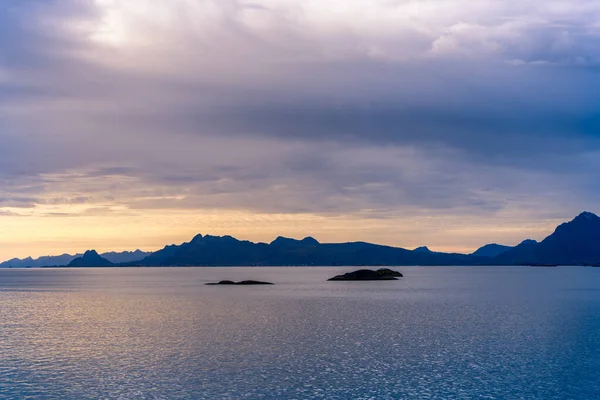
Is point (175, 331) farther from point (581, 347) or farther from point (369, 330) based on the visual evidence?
point (581, 347)

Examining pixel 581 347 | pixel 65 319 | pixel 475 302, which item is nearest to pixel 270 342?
pixel 581 347

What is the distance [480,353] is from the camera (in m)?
64.2

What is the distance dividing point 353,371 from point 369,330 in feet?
103

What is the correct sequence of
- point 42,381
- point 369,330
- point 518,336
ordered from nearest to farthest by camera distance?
1. point 42,381
2. point 518,336
3. point 369,330

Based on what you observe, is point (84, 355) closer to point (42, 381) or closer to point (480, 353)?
point (42, 381)

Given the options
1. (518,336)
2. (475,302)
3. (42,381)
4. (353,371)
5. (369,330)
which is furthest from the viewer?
(475,302)

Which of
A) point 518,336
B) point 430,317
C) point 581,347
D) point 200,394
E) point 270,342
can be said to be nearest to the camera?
point 200,394

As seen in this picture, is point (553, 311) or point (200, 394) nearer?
point (200, 394)

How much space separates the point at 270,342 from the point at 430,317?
1583 inches

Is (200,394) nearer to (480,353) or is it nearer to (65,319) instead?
(480,353)

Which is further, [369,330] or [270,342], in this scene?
[369,330]

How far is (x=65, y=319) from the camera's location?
4102 inches

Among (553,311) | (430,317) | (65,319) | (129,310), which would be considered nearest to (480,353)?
(430,317)

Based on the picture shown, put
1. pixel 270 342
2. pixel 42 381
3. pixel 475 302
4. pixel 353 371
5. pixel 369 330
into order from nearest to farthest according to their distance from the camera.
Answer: pixel 42 381 → pixel 353 371 → pixel 270 342 → pixel 369 330 → pixel 475 302
